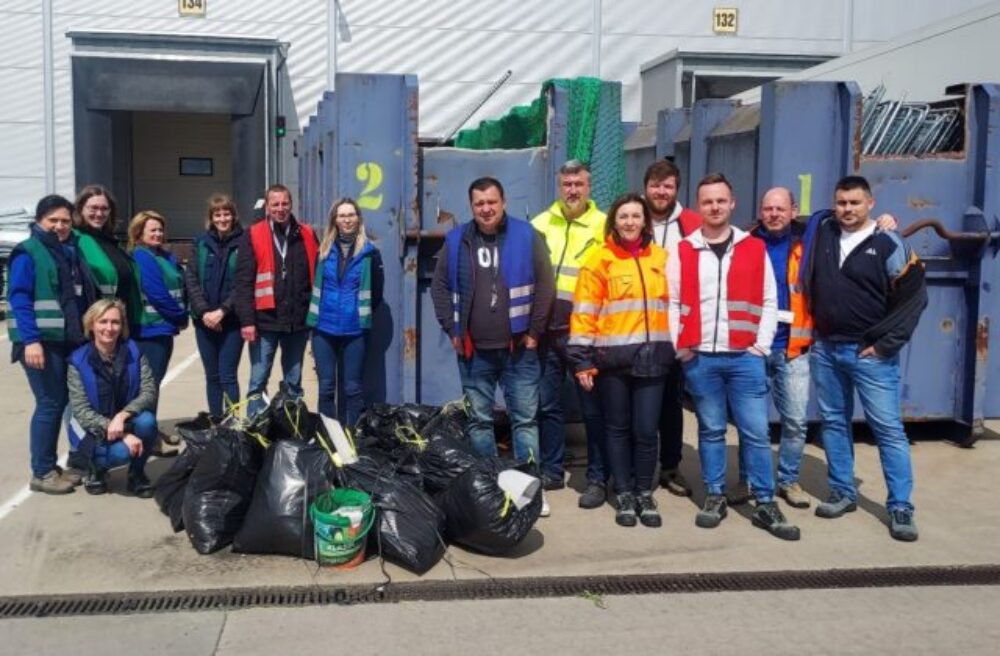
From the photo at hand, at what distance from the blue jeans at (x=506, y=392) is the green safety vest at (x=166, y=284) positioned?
2.08m

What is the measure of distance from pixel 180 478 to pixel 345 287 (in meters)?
1.42

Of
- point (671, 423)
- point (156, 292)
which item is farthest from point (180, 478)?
point (671, 423)

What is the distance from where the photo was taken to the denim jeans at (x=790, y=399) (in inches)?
205

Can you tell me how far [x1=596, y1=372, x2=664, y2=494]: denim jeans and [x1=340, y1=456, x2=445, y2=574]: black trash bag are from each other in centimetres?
106

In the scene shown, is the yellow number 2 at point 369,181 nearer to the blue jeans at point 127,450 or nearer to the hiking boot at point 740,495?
the blue jeans at point 127,450

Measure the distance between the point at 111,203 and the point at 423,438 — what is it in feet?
7.95

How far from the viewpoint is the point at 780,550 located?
476cm

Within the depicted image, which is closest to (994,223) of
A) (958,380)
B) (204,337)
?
(958,380)

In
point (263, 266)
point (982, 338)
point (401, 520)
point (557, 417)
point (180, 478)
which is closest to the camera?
point (401, 520)

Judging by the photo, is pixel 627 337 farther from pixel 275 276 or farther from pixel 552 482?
pixel 275 276

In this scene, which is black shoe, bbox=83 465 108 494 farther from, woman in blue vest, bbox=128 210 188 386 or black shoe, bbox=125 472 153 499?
woman in blue vest, bbox=128 210 188 386

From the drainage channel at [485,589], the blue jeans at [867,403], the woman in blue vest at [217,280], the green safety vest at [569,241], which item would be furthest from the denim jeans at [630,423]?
the woman in blue vest at [217,280]

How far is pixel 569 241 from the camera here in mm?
5395

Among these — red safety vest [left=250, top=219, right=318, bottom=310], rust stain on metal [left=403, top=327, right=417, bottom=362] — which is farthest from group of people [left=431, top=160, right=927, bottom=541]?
red safety vest [left=250, top=219, right=318, bottom=310]
